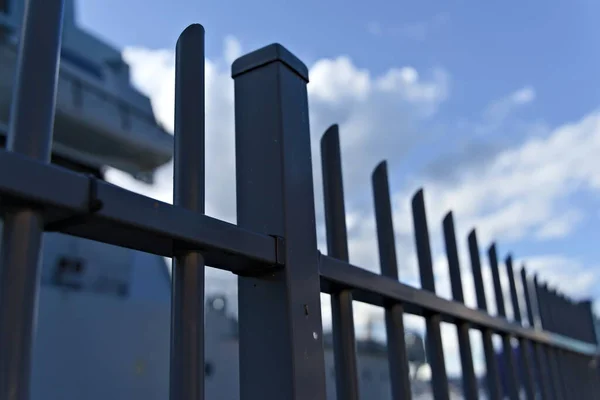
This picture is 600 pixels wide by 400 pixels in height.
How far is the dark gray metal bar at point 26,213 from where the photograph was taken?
1.01ft

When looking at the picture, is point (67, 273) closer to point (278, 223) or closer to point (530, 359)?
point (530, 359)

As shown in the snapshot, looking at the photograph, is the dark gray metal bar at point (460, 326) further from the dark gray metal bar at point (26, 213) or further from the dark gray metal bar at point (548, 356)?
the dark gray metal bar at point (26, 213)

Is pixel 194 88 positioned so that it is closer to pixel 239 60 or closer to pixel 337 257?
pixel 239 60

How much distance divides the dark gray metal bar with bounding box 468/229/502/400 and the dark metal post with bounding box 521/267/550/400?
12.7 inches

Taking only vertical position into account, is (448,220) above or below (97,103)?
below

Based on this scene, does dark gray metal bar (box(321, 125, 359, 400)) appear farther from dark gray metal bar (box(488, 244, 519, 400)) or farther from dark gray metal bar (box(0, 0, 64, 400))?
dark gray metal bar (box(488, 244, 519, 400))

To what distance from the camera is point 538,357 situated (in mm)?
1317

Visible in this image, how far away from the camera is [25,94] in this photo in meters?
0.34

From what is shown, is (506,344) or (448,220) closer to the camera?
(448,220)

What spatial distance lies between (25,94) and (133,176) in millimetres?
5837

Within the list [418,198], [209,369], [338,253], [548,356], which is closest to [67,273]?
[209,369]

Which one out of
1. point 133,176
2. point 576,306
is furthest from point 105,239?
point 133,176

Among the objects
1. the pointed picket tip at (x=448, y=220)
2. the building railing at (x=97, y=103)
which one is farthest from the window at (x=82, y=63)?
the pointed picket tip at (x=448, y=220)

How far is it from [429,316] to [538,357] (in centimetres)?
65
